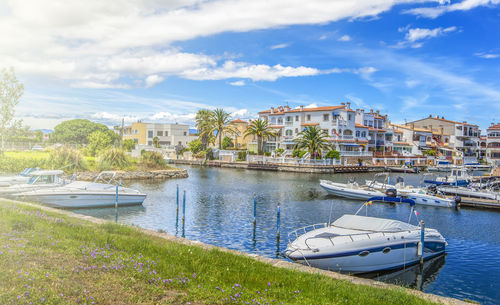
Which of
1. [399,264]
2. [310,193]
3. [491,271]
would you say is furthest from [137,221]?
[310,193]

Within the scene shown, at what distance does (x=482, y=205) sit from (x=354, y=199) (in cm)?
1155

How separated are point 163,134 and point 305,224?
330ft

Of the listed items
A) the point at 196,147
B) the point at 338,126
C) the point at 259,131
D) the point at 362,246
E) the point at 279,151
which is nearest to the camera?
Result: the point at 362,246

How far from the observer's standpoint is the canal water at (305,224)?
1622 centimetres

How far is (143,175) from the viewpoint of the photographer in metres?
52.9

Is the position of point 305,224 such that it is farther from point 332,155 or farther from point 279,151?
point 279,151

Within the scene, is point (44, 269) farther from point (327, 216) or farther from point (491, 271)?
point (327, 216)

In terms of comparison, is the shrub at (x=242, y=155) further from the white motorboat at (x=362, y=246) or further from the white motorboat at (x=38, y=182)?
the white motorboat at (x=362, y=246)

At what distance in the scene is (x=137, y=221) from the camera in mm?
24969

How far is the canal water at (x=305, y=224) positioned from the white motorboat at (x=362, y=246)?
704 mm

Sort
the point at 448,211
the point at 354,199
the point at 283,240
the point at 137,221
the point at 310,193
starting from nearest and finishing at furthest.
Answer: the point at 283,240 → the point at 137,221 → the point at 448,211 → the point at 354,199 → the point at 310,193

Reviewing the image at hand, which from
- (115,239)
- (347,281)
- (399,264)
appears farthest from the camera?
(399,264)

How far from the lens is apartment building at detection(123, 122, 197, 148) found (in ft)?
391

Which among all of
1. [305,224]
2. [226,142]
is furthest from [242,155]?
[305,224]
